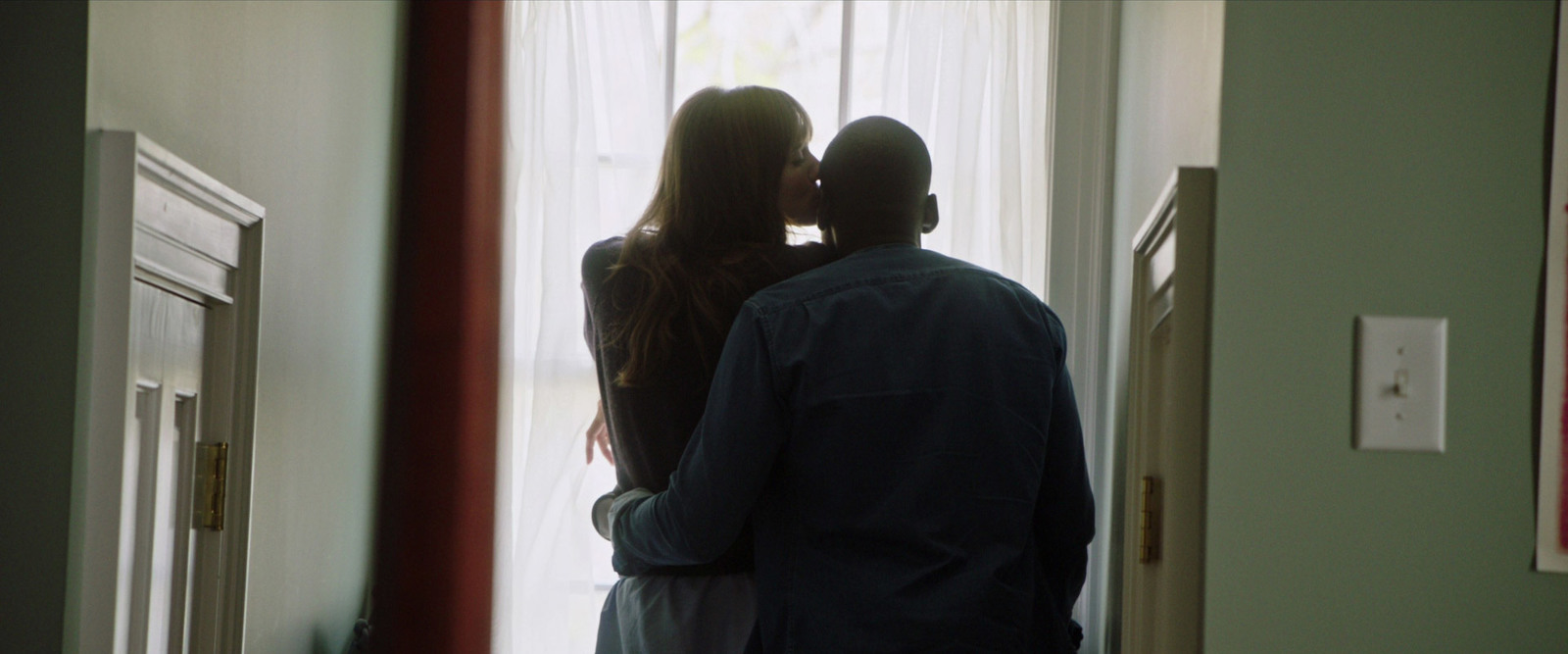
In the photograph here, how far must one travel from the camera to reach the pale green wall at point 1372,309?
113 centimetres

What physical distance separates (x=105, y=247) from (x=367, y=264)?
3.61 ft

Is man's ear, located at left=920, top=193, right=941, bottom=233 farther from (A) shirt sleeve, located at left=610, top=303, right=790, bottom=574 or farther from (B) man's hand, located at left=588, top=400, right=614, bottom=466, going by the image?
(B) man's hand, located at left=588, top=400, right=614, bottom=466

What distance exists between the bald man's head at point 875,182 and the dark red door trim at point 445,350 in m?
1.21

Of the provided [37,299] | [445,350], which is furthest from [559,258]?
[37,299]

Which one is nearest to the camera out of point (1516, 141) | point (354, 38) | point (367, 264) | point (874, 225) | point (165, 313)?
point (1516, 141)

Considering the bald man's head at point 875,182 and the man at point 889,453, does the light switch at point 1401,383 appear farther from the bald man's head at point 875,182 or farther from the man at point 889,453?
the bald man's head at point 875,182

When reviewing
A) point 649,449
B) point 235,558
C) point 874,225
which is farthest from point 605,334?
point 235,558

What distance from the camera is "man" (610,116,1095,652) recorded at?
124cm

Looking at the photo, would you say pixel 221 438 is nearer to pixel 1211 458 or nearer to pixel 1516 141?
pixel 1211 458

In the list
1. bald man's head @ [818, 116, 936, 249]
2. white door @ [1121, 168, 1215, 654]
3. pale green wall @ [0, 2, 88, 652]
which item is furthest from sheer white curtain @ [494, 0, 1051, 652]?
pale green wall @ [0, 2, 88, 652]

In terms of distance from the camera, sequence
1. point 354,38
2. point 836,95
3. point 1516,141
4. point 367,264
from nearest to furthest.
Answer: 1. point 1516,141
2. point 354,38
3. point 367,264
4. point 836,95

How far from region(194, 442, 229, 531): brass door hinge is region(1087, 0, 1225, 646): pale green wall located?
1188mm

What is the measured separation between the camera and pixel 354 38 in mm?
2176

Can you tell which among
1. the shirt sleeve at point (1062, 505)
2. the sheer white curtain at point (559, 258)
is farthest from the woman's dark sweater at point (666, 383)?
the sheer white curtain at point (559, 258)
